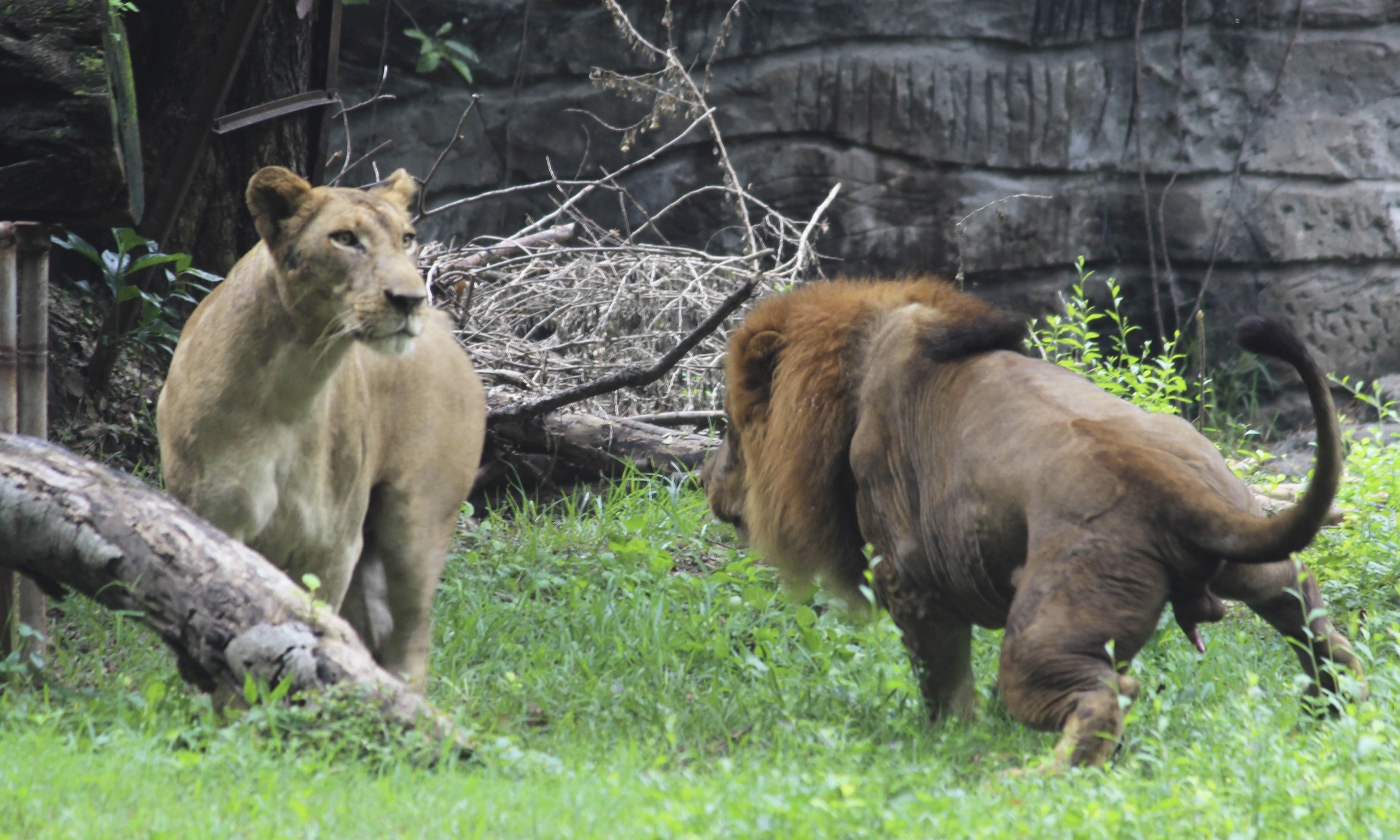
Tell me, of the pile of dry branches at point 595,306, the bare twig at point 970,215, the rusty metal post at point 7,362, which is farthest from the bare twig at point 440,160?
the bare twig at point 970,215

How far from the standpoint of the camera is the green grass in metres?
2.69

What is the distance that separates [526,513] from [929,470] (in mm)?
3154

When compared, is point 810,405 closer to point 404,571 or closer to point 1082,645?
point 1082,645

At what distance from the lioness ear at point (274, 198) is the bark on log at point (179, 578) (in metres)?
0.80

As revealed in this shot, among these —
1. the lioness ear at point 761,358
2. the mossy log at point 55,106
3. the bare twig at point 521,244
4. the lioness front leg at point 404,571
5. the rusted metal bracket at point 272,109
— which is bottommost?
the lioness front leg at point 404,571

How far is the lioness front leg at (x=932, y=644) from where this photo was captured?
4.12 m

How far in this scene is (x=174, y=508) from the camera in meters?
3.59

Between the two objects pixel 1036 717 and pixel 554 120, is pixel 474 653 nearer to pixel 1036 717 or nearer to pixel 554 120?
pixel 1036 717

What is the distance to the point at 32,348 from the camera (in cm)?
432

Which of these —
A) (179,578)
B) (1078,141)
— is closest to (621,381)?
(179,578)

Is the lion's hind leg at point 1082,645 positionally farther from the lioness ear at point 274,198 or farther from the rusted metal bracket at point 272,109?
the rusted metal bracket at point 272,109

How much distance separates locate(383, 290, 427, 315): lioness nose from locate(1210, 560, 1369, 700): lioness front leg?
227 centimetres

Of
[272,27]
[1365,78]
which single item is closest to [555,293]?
[272,27]

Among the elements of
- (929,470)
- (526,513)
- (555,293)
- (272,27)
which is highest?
(272,27)
